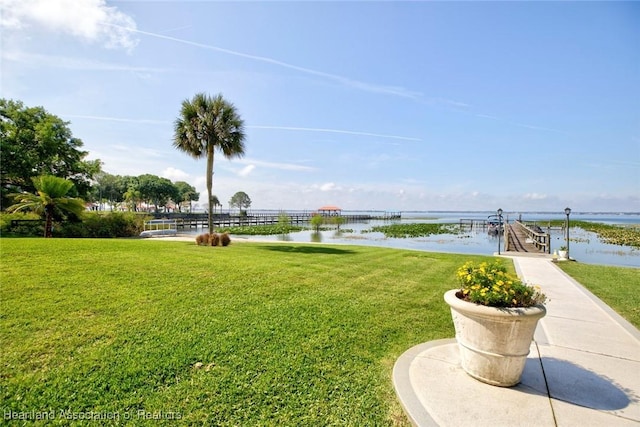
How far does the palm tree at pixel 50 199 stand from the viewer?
13.8 metres

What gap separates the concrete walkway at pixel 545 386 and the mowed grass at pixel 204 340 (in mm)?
253

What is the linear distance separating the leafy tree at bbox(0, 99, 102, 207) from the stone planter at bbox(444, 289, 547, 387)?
25993 mm

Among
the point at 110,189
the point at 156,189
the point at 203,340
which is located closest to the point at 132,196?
the point at 156,189

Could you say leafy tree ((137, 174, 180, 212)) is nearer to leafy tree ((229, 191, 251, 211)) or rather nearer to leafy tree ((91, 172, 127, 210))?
leafy tree ((91, 172, 127, 210))

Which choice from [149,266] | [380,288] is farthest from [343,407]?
[149,266]

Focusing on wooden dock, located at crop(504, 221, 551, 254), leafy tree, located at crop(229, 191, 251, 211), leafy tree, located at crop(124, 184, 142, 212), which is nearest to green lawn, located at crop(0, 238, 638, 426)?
wooden dock, located at crop(504, 221, 551, 254)

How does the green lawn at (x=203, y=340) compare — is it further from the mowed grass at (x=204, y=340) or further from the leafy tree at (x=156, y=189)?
the leafy tree at (x=156, y=189)

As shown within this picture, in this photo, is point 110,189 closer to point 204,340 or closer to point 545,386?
point 204,340

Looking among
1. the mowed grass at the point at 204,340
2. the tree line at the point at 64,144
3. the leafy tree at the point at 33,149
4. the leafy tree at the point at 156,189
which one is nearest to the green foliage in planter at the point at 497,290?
the mowed grass at the point at 204,340

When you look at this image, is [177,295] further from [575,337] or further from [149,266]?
[575,337]

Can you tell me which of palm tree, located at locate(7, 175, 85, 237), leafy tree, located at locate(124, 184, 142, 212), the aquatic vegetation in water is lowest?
the aquatic vegetation in water

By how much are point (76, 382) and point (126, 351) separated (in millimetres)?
Answer: 512

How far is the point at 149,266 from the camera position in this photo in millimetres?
6180

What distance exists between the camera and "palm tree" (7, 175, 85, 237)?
13.8 meters
